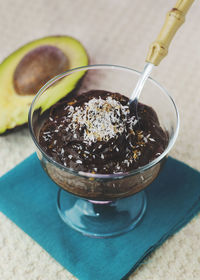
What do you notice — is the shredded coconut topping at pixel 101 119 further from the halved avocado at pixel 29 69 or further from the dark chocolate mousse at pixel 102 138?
the halved avocado at pixel 29 69

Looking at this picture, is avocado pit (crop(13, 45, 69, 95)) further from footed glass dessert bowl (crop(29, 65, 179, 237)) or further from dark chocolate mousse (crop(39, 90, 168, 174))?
dark chocolate mousse (crop(39, 90, 168, 174))

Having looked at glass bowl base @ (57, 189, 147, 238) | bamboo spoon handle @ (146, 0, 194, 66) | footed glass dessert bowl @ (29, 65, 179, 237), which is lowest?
glass bowl base @ (57, 189, 147, 238)

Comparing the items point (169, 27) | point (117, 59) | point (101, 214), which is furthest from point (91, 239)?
point (117, 59)

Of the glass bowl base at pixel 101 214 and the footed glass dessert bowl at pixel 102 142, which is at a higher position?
the footed glass dessert bowl at pixel 102 142

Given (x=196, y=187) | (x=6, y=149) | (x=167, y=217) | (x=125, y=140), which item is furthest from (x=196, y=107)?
(x=6, y=149)

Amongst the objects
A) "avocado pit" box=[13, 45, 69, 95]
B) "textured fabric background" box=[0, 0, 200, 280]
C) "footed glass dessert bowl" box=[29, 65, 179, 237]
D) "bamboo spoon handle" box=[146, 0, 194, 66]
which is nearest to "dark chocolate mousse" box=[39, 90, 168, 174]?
"footed glass dessert bowl" box=[29, 65, 179, 237]

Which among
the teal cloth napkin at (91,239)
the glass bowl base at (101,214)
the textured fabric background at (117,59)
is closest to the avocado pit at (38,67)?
the textured fabric background at (117,59)

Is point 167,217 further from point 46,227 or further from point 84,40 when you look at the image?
point 84,40
